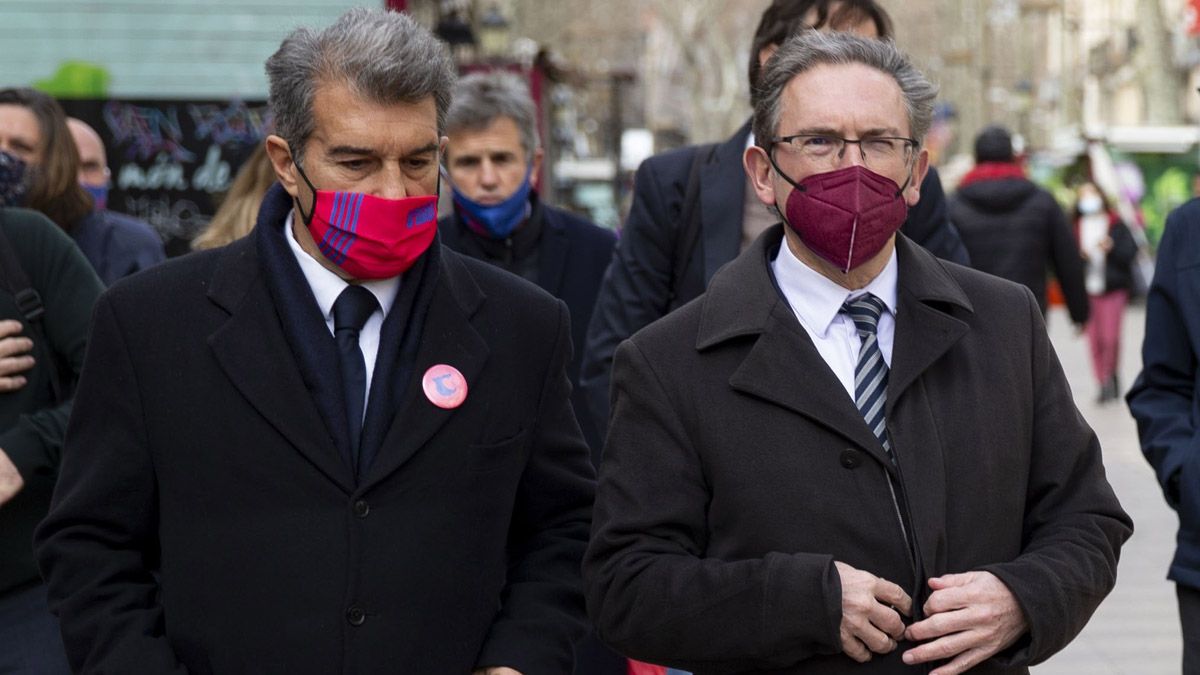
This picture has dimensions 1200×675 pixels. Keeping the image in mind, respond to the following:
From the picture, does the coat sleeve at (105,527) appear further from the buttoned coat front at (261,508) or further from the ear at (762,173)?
the ear at (762,173)

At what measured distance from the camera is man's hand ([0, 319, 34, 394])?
3.84 metres

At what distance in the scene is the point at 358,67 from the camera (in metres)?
2.93

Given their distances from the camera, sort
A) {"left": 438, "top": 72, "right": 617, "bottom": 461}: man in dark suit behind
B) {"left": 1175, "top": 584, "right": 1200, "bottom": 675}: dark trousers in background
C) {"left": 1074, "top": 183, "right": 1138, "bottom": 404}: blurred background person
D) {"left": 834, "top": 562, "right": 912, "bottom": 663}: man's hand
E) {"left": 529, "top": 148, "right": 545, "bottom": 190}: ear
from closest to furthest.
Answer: {"left": 834, "top": 562, "right": 912, "bottom": 663}: man's hand → {"left": 1175, "top": 584, "right": 1200, "bottom": 675}: dark trousers in background → {"left": 438, "top": 72, "right": 617, "bottom": 461}: man in dark suit behind → {"left": 529, "top": 148, "right": 545, "bottom": 190}: ear → {"left": 1074, "top": 183, "right": 1138, "bottom": 404}: blurred background person

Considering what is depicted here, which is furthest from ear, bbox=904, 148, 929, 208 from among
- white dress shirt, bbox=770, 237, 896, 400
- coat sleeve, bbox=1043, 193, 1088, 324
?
coat sleeve, bbox=1043, 193, 1088, 324

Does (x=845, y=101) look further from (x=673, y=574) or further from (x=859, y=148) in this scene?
(x=673, y=574)

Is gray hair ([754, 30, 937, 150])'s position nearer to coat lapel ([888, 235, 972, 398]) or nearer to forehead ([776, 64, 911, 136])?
forehead ([776, 64, 911, 136])

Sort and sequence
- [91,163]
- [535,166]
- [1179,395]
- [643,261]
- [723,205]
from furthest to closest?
[91,163] < [535,166] < [643,261] < [723,205] < [1179,395]

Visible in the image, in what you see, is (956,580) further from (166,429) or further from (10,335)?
(10,335)

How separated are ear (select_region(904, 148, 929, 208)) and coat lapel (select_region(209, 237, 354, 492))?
1.03 meters

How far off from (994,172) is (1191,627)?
21.3ft

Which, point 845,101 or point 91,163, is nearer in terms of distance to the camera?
point 845,101

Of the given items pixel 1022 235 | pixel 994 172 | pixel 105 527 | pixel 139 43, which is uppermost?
pixel 105 527

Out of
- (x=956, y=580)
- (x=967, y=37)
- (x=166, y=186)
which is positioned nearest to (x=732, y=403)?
(x=956, y=580)

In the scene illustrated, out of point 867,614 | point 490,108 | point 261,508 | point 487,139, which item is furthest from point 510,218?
point 867,614
